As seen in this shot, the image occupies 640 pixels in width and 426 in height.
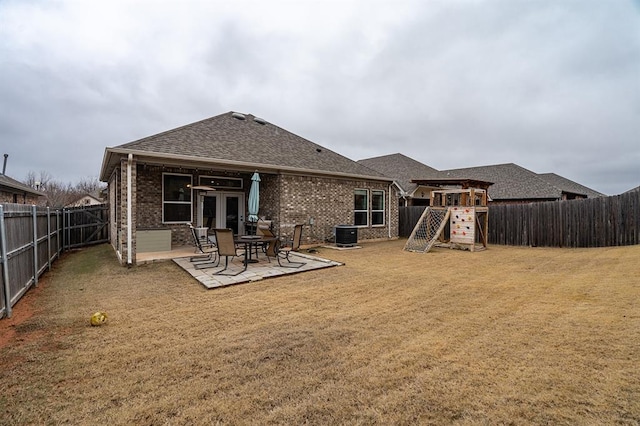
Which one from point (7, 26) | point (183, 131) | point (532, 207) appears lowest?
point (532, 207)

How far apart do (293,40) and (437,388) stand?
531 inches

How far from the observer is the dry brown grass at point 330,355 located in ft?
6.73

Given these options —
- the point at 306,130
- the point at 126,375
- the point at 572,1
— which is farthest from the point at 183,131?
the point at 306,130

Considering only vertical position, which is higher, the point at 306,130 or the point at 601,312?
the point at 306,130

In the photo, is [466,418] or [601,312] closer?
[466,418]

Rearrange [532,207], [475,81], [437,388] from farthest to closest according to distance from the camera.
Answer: [475,81] → [532,207] → [437,388]

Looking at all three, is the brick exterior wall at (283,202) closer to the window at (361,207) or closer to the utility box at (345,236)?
the window at (361,207)

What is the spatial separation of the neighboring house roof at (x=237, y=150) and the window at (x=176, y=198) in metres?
1.57

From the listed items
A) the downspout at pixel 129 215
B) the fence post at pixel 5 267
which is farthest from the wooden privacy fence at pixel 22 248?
the downspout at pixel 129 215

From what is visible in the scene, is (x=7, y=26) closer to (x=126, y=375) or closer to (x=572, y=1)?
(x=126, y=375)

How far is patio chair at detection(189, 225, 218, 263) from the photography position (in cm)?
808

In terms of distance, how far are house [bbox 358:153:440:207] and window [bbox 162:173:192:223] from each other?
1231 centimetres

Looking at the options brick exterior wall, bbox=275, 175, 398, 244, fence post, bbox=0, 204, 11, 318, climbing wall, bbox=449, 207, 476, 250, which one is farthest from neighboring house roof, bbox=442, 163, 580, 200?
fence post, bbox=0, 204, 11, 318

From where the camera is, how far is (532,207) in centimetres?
1198
